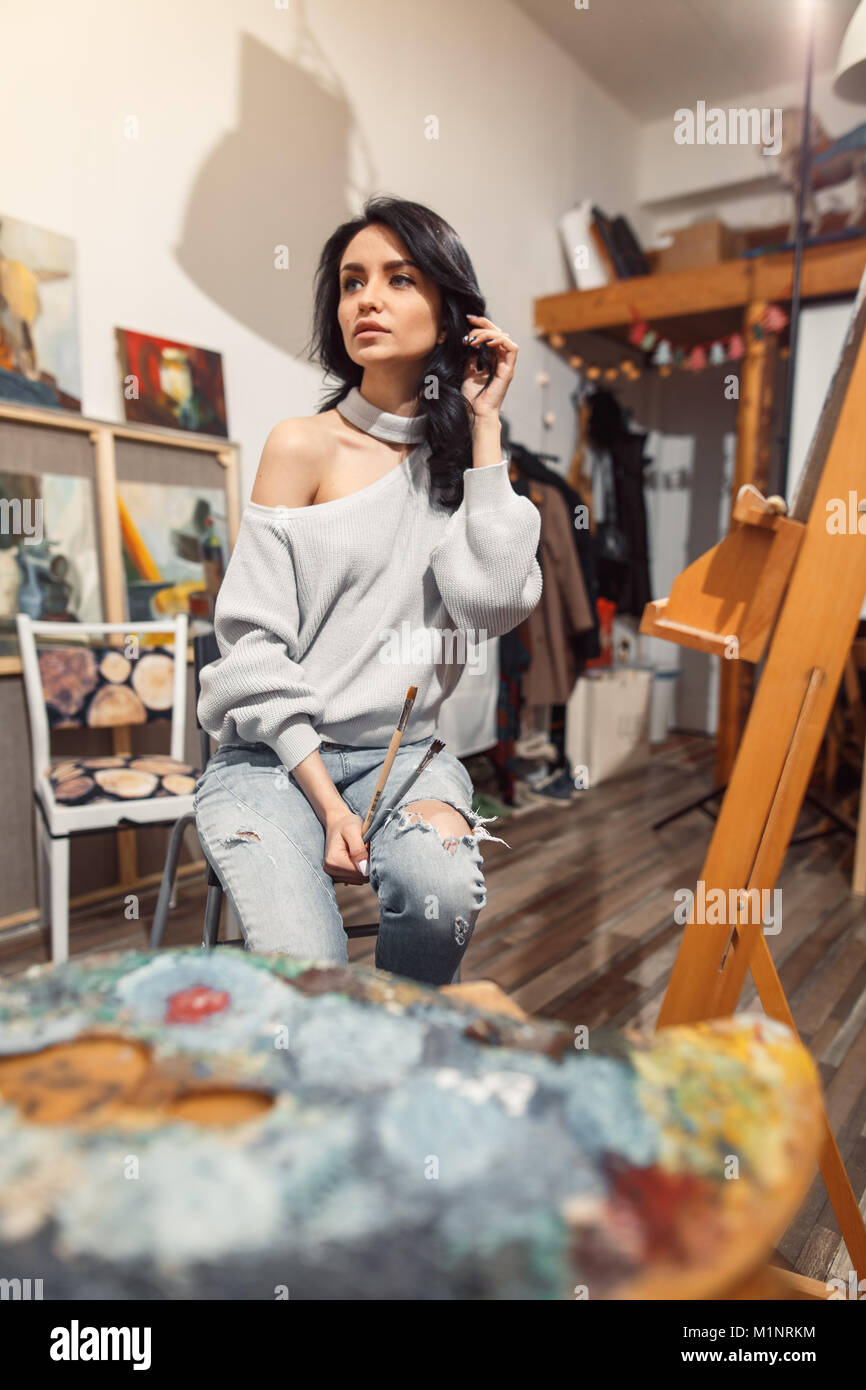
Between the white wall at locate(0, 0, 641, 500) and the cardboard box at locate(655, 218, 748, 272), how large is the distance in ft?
2.71

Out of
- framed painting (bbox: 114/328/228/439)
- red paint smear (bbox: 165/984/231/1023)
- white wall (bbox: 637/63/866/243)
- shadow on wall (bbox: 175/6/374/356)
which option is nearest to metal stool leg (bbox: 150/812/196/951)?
red paint smear (bbox: 165/984/231/1023)

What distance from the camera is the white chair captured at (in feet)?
6.13

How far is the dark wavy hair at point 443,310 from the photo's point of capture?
1161 millimetres

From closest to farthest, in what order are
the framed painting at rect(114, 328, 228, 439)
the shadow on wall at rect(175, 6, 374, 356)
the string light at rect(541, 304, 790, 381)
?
the framed painting at rect(114, 328, 228, 439) < the shadow on wall at rect(175, 6, 374, 356) < the string light at rect(541, 304, 790, 381)

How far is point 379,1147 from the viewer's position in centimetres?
44

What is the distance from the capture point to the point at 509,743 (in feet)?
11.5

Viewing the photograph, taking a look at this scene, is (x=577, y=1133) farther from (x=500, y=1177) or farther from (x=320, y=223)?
(x=320, y=223)

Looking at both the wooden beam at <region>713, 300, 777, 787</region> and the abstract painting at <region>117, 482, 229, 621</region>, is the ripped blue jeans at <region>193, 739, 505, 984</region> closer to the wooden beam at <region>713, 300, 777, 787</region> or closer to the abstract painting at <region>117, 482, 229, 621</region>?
the abstract painting at <region>117, 482, 229, 621</region>

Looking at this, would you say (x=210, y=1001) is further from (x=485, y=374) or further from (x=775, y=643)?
(x=485, y=374)

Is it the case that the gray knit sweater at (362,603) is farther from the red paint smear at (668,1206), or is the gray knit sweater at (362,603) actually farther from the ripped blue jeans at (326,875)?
the red paint smear at (668,1206)

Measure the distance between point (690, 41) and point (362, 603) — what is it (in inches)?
162

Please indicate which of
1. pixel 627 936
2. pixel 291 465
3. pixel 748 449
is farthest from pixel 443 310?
pixel 748 449
